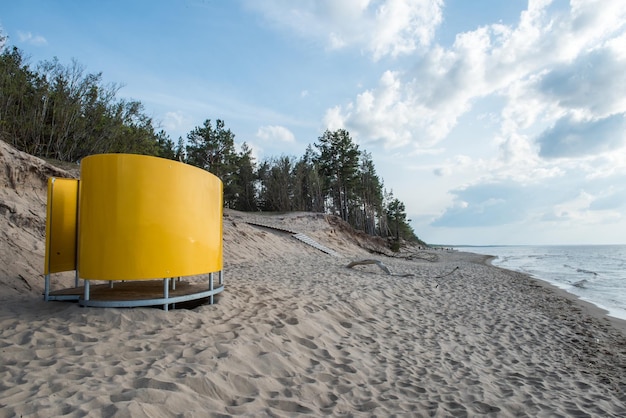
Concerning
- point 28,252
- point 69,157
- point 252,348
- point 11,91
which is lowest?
point 252,348

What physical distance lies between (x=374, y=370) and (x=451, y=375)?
106 cm

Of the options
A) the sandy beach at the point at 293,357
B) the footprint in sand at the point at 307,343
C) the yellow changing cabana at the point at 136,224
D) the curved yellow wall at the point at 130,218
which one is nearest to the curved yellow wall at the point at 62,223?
the yellow changing cabana at the point at 136,224

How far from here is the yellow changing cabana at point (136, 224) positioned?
491 centimetres

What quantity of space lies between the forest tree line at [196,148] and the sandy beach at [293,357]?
513 inches

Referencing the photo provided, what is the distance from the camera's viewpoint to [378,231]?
2399 inches

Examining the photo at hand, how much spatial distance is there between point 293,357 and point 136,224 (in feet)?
9.88

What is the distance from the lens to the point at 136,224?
497 cm

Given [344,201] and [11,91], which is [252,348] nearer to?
[11,91]

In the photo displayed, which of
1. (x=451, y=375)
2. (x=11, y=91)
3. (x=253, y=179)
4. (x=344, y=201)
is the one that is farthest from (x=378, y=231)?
(x=451, y=375)

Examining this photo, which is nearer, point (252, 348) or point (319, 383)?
point (319, 383)

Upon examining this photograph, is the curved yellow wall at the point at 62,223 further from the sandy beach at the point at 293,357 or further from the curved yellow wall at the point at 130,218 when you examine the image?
the curved yellow wall at the point at 130,218

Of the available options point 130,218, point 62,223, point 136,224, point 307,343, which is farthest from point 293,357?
point 62,223

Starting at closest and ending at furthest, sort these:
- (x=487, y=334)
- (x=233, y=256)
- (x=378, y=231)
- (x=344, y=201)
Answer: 1. (x=487, y=334)
2. (x=233, y=256)
3. (x=344, y=201)
4. (x=378, y=231)

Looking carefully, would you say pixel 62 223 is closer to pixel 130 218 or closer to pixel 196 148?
pixel 130 218
